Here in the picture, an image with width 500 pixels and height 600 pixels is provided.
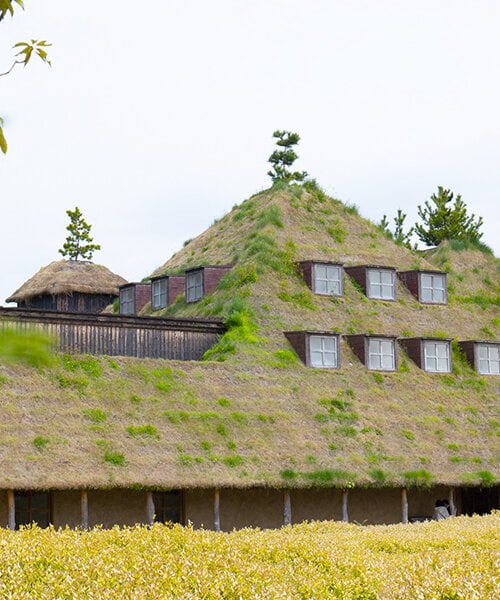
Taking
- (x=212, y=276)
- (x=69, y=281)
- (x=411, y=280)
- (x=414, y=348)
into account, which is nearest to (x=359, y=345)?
(x=414, y=348)

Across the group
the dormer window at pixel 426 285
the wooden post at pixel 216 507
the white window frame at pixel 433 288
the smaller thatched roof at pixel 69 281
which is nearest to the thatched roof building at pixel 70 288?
the smaller thatched roof at pixel 69 281

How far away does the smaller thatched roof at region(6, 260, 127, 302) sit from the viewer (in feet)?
157

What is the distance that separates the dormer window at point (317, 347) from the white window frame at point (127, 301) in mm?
10892

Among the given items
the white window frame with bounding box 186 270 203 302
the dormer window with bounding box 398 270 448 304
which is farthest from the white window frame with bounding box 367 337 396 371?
the white window frame with bounding box 186 270 203 302

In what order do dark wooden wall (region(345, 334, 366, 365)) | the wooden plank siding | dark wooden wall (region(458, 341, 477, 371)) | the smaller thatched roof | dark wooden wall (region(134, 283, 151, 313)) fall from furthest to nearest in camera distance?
the smaller thatched roof < dark wooden wall (region(134, 283, 151, 313)) < dark wooden wall (region(458, 341, 477, 371)) < dark wooden wall (region(345, 334, 366, 365)) < the wooden plank siding

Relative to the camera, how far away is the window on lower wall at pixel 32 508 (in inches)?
991

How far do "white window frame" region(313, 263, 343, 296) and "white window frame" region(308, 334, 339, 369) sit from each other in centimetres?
350

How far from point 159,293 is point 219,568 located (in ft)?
93.9

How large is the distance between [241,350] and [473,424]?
9.00 meters

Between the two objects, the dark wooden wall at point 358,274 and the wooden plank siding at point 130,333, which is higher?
the dark wooden wall at point 358,274

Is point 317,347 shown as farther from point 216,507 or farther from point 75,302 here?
point 75,302

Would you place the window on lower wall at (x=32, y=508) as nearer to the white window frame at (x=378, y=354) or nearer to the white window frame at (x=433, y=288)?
the white window frame at (x=378, y=354)

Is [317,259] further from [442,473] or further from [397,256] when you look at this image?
[442,473]

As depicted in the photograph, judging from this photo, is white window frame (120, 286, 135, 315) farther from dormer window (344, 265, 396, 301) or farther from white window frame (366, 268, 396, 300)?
white window frame (366, 268, 396, 300)
